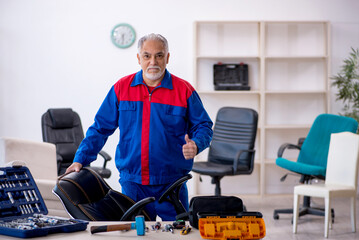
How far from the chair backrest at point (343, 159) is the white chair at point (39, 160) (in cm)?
272

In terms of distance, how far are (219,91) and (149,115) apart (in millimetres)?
4097

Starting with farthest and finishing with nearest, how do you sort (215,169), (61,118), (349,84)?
(349,84)
(61,118)
(215,169)

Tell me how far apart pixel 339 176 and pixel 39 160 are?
9.51ft

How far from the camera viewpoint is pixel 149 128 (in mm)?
3020

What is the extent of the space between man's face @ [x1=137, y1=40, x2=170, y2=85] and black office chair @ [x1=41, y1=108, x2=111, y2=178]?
307cm

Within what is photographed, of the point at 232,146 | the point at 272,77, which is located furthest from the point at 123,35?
the point at 232,146

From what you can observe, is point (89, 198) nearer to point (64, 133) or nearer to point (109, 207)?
point (109, 207)

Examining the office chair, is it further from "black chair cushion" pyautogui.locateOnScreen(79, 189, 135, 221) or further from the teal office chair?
the teal office chair

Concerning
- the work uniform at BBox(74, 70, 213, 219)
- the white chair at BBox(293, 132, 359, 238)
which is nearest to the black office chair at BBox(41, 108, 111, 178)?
the white chair at BBox(293, 132, 359, 238)

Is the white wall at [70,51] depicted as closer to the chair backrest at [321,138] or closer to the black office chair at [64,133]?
the black office chair at [64,133]

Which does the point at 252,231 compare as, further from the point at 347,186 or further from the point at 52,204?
the point at 347,186

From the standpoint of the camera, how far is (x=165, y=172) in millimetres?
3025

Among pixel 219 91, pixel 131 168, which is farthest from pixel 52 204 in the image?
pixel 219 91

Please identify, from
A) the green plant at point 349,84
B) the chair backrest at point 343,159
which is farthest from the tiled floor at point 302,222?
the green plant at point 349,84
